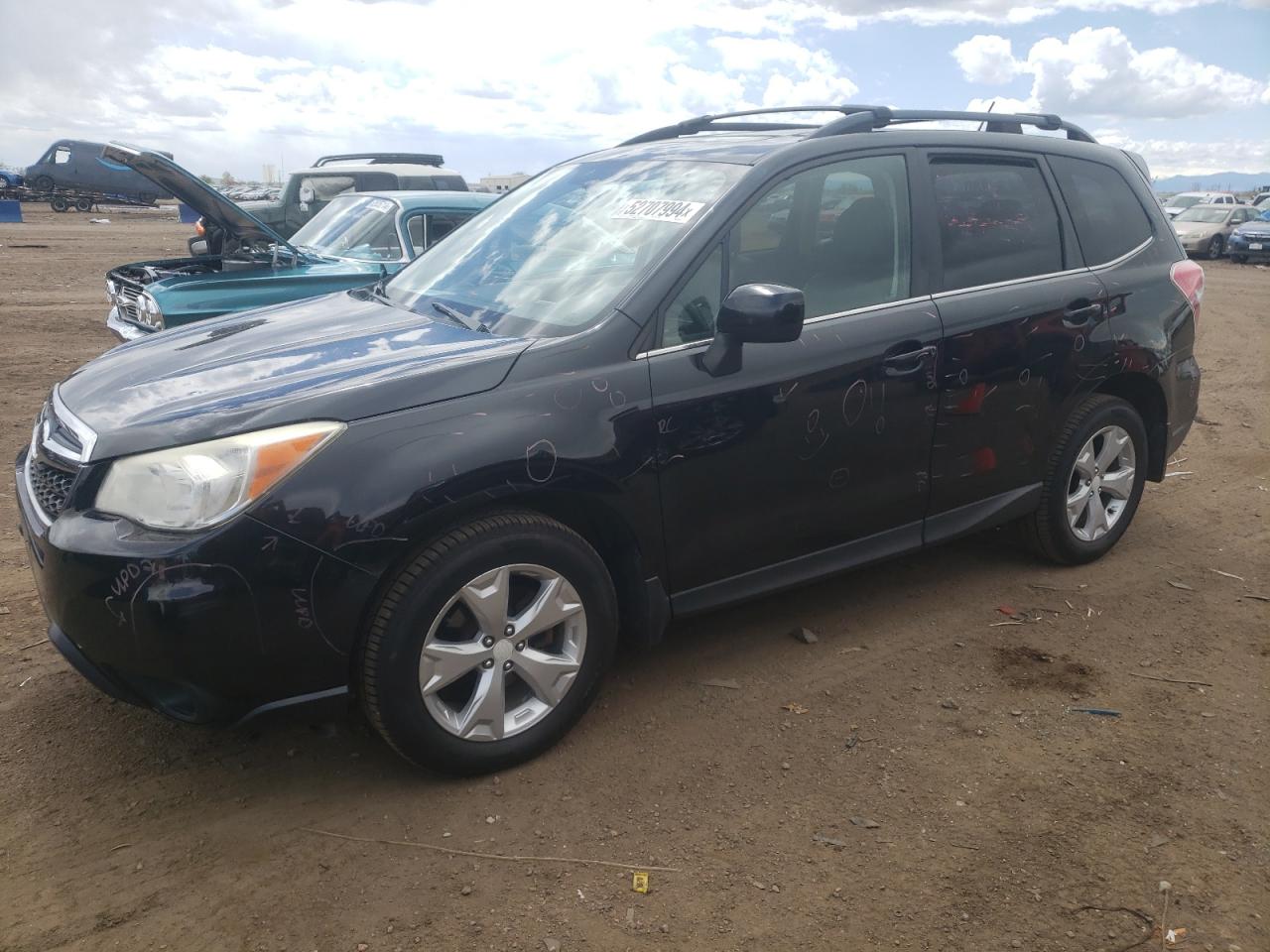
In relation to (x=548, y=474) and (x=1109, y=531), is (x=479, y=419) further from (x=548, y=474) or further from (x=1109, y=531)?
(x=1109, y=531)

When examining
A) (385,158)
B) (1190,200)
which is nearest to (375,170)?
(385,158)

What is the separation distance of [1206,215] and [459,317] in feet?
99.0

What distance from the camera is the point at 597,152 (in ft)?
14.2

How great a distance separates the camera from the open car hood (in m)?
6.68

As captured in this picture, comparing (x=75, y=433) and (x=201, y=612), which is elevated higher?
(x=75, y=433)

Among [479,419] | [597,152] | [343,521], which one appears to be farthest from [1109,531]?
[343,521]

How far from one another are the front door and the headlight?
3.58 feet

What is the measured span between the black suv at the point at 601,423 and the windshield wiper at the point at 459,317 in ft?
0.11

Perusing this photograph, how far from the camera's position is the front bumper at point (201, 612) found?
2605 millimetres

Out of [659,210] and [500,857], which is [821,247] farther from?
[500,857]

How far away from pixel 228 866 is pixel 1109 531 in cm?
388

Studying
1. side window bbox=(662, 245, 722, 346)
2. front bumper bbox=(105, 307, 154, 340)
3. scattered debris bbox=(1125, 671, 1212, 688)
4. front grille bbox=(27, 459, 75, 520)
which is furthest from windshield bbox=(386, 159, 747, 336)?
front bumper bbox=(105, 307, 154, 340)

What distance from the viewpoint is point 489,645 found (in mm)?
2994

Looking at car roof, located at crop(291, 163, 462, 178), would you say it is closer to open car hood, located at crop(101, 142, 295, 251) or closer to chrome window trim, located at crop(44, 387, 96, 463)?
open car hood, located at crop(101, 142, 295, 251)
